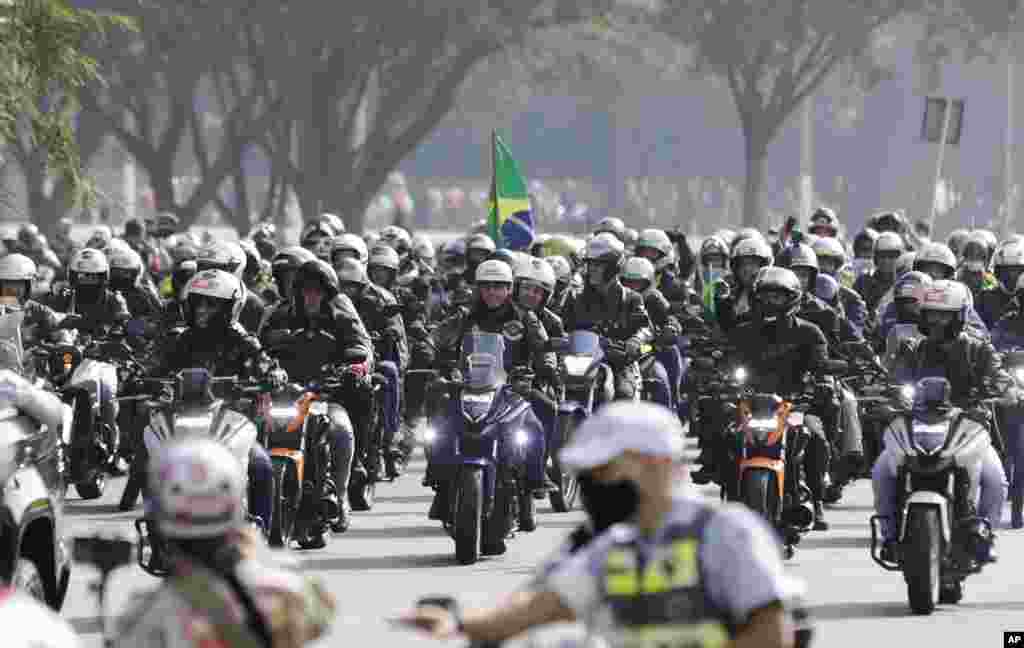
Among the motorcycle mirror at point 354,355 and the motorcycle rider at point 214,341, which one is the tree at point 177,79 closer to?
the motorcycle mirror at point 354,355

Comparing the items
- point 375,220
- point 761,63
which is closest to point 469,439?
point 761,63

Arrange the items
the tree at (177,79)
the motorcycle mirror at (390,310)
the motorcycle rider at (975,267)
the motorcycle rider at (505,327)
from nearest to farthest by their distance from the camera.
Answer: the motorcycle rider at (505,327)
the motorcycle mirror at (390,310)
the motorcycle rider at (975,267)
the tree at (177,79)

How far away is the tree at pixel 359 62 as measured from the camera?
4538 centimetres

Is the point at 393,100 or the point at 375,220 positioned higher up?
the point at 393,100

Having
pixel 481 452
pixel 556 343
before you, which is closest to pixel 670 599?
pixel 481 452

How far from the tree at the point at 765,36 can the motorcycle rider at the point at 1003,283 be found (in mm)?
28752

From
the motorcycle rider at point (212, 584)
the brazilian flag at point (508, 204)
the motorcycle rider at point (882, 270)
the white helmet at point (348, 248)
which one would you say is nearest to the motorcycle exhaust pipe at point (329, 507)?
the white helmet at point (348, 248)

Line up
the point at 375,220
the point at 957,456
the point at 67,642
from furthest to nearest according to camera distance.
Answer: the point at 375,220 → the point at 957,456 → the point at 67,642

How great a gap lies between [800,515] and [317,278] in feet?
10.0

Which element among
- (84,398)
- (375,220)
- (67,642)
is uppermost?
(67,642)

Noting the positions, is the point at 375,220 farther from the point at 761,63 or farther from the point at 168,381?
the point at 168,381

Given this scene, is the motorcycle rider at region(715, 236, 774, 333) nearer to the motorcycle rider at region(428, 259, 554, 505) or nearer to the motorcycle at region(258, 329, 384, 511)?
the motorcycle rider at region(428, 259, 554, 505)

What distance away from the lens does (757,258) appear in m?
20.2

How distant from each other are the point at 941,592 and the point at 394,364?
7.34m
